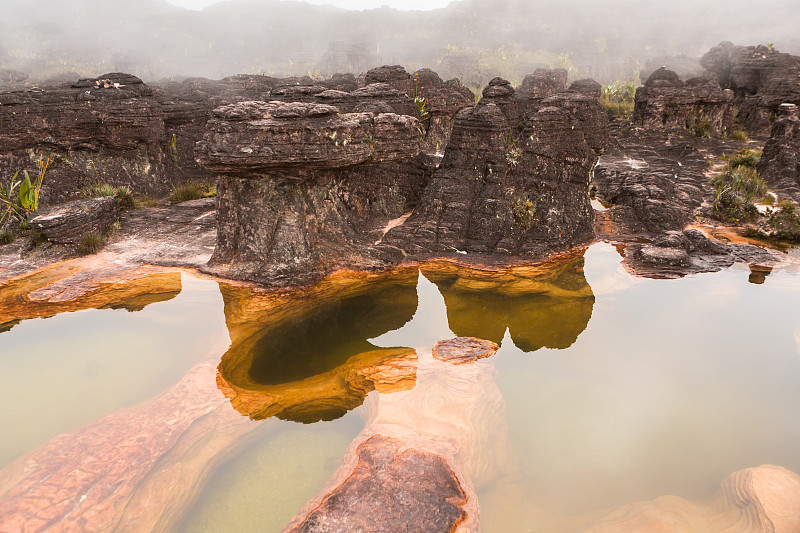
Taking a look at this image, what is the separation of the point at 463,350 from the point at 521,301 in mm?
1725

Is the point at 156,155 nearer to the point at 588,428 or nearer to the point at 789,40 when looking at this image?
the point at 588,428

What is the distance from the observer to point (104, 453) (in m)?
4.02

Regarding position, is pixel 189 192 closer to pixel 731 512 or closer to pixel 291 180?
pixel 291 180

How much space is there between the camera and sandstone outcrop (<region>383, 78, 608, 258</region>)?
8609mm

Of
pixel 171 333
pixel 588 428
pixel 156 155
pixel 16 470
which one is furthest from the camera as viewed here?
pixel 156 155

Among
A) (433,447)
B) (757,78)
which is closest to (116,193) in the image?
(433,447)

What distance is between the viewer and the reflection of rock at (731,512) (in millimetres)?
3488

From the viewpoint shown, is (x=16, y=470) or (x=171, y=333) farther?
(x=171, y=333)

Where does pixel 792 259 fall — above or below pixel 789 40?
below

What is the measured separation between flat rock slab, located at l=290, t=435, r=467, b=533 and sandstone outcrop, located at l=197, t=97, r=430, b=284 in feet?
13.5

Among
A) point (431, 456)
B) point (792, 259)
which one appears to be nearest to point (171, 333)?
point (431, 456)

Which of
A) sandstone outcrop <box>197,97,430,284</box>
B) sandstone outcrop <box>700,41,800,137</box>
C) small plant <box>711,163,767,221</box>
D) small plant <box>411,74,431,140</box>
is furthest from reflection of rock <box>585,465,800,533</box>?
sandstone outcrop <box>700,41,800,137</box>

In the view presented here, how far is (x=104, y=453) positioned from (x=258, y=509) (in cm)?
149

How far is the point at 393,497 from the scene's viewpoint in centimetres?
359
